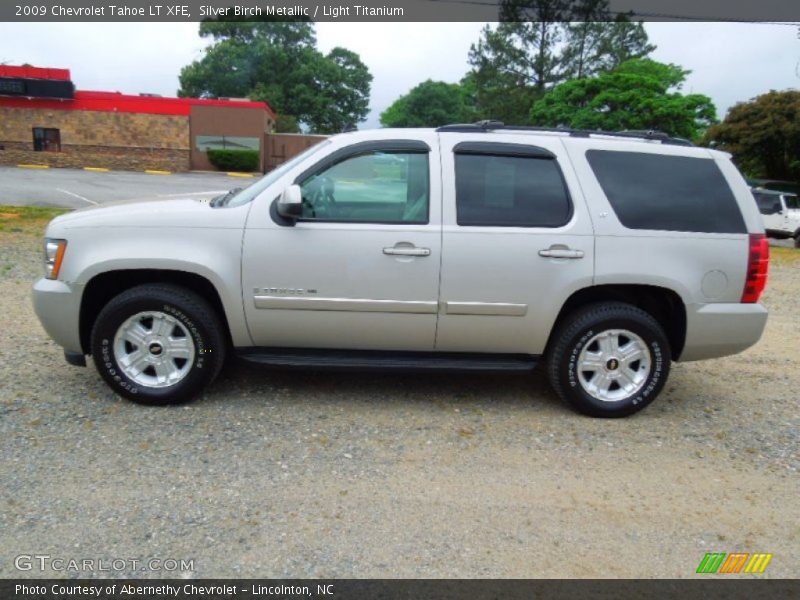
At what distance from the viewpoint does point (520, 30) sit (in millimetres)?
50406

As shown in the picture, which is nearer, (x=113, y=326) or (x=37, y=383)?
(x=113, y=326)

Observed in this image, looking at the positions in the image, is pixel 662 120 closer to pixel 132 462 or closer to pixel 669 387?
pixel 669 387

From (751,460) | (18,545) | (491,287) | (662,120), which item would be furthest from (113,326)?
(662,120)

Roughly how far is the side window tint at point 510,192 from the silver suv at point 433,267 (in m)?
0.01

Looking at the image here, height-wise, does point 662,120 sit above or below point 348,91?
below

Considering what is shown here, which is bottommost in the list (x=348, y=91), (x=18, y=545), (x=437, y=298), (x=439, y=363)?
(x=18, y=545)

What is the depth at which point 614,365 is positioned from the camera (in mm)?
4414

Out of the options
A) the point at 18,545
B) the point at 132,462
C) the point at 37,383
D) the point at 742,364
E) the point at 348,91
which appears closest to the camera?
the point at 18,545

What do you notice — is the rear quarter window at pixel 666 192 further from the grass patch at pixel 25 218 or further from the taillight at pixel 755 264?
the grass patch at pixel 25 218

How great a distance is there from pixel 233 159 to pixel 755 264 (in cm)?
3483

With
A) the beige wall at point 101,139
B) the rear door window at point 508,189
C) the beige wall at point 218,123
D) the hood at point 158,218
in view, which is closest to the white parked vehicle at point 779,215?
the rear door window at point 508,189

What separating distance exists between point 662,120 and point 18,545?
131 ft

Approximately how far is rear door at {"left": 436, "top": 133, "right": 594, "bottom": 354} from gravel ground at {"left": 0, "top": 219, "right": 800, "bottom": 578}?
0.63 meters

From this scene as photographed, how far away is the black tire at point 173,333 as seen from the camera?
4.19 meters
